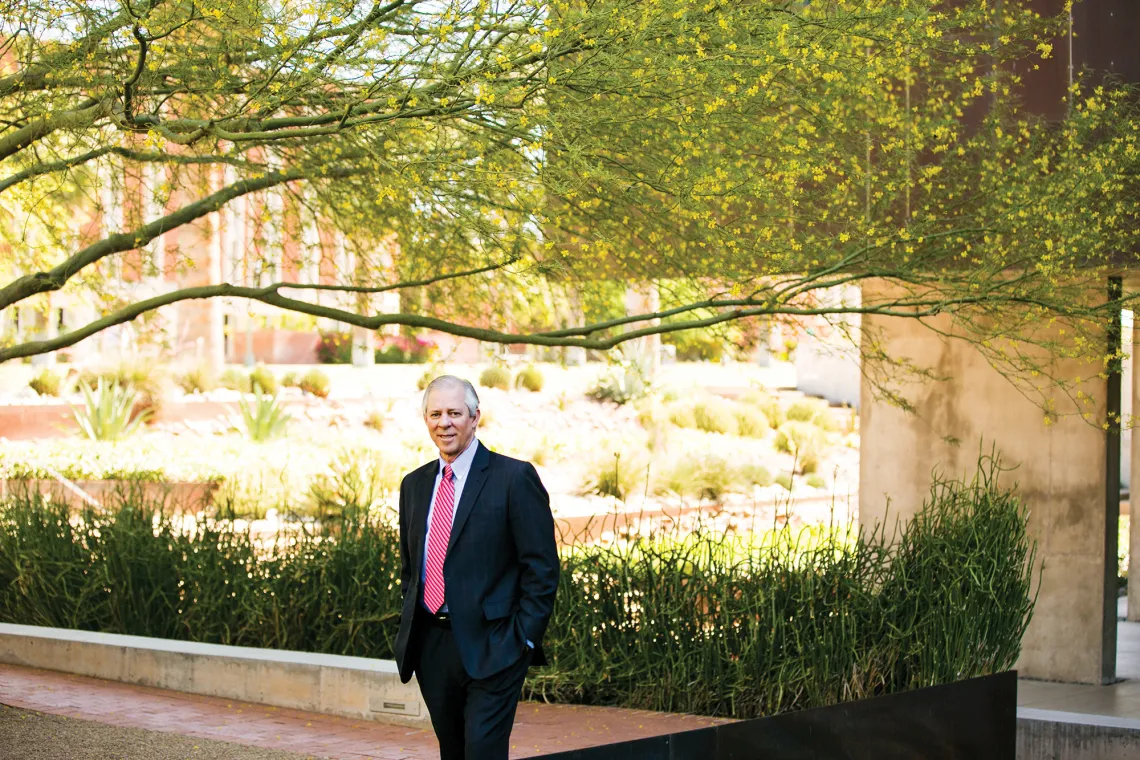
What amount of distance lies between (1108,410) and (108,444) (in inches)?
565

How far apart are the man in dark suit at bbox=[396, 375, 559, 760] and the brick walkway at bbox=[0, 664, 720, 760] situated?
7.39 ft

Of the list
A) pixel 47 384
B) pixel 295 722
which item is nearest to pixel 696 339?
pixel 295 722

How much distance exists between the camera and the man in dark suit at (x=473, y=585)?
152 inches

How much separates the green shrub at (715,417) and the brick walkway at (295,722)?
18.2 m

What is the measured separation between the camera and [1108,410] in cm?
931

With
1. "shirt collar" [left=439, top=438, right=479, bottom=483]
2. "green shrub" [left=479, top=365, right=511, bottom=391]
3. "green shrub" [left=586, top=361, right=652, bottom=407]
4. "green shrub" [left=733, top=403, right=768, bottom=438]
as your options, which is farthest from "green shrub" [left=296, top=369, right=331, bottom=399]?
"shirt collar" [left=439, top=438, right=479, bottom=483]

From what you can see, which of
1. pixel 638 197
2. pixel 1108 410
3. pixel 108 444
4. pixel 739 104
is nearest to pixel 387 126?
pixel 638 197

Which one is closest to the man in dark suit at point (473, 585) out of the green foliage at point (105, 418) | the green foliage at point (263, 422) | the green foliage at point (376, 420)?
the green foliage at point (263, 422)

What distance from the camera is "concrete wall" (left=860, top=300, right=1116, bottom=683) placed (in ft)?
31.7

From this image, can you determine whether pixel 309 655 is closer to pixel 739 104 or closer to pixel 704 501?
pixel 739 104

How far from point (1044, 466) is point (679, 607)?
3.74m

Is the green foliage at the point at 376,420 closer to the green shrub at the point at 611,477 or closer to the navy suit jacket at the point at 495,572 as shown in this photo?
the green shrub at the point at 611,477

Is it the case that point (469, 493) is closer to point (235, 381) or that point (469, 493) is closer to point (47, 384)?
point (47, 384)

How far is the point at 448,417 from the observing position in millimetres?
3930
